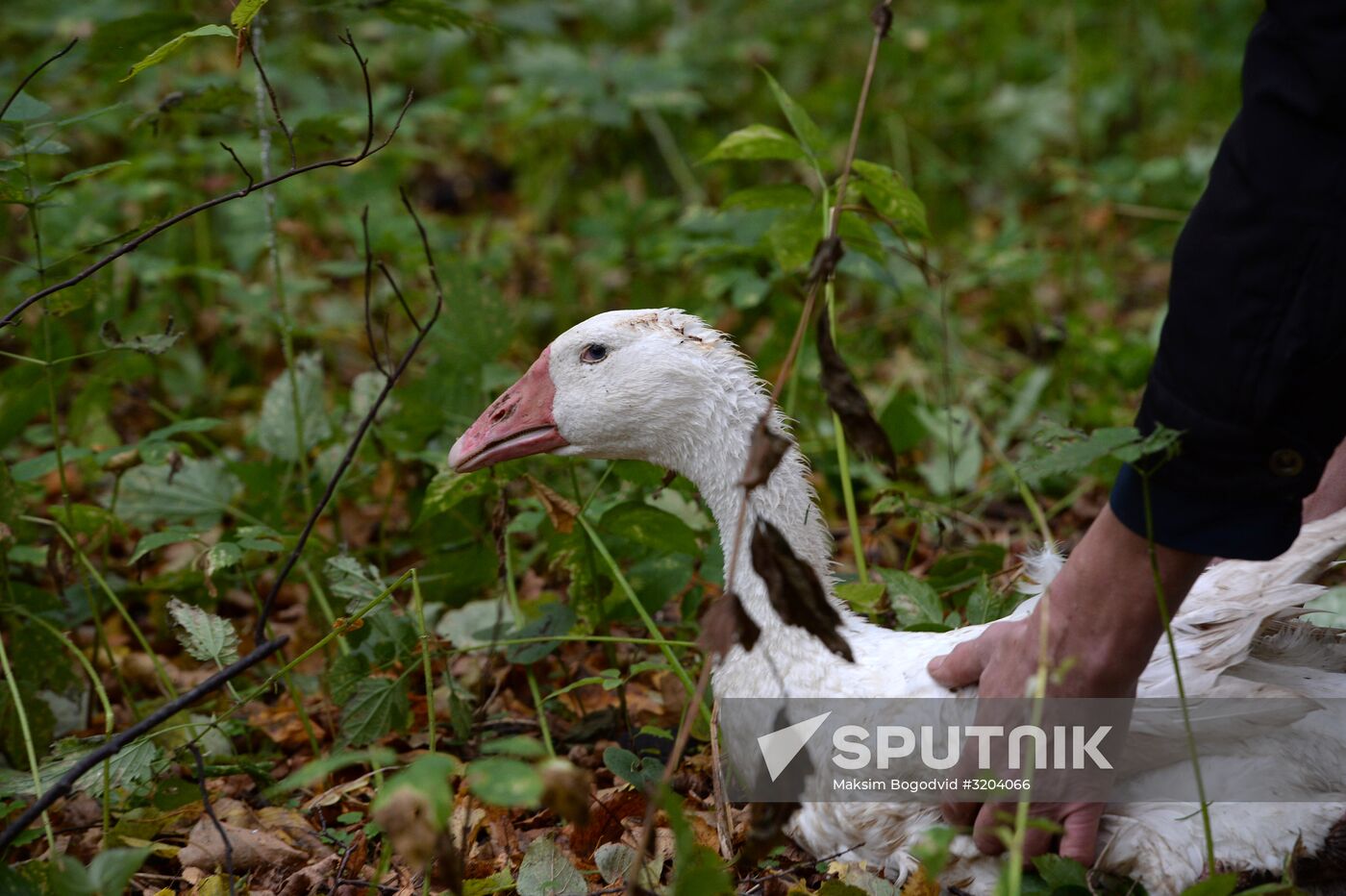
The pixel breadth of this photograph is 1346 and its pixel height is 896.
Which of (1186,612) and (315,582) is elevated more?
(1186,612)

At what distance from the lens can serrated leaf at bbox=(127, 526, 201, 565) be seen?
2756mm

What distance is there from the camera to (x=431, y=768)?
4.80 ft

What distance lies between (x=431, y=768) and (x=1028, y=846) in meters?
1.17

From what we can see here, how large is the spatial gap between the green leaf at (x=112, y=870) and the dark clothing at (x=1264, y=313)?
5.16 ft

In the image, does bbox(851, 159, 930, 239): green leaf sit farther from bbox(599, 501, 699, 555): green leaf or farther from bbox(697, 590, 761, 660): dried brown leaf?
bbox(697, 590, 761, 660): dried brown leaf

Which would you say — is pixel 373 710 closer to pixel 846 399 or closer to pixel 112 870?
pixel 112 870

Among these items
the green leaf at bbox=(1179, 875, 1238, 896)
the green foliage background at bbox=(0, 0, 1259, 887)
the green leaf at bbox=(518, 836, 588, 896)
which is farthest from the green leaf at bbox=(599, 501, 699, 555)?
the green leaf at bbox=(1179, 875, 1238, 896)

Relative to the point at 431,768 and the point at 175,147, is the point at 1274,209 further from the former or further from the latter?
the point at 175,147

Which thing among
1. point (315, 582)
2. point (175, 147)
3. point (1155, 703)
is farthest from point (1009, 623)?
point (175, 147)

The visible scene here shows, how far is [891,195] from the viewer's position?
9.29ft

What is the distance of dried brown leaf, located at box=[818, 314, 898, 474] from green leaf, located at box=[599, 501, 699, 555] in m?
0.97

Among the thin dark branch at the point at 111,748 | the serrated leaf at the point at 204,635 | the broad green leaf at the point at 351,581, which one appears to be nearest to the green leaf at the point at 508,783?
the thin dark branch at the point at 111,748

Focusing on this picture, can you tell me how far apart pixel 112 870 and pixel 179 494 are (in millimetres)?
1758

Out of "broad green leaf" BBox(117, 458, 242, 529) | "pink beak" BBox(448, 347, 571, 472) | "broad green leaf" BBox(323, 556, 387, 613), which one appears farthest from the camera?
"broad green leaf" BBox(117, 458, 242, 529)
